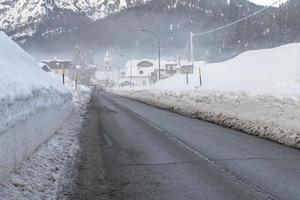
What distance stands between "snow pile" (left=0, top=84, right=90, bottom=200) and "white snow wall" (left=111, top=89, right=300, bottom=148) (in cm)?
590

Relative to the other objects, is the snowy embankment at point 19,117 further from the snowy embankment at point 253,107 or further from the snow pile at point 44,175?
the snowy embankment at point 253,107

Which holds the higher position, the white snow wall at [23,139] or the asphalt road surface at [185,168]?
the white snow wall at [23,139]

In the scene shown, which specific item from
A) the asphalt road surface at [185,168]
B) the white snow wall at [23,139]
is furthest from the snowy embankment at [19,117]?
the asphalt road surface at [185,168]

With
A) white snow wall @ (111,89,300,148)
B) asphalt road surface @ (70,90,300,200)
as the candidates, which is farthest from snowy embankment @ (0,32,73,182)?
white snow wall @ (111,89,300,148)

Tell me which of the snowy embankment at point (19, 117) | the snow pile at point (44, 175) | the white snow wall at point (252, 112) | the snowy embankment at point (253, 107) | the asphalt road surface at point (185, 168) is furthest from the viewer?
the snowy embankment at point (253, 107)

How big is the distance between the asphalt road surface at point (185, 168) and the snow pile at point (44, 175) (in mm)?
264

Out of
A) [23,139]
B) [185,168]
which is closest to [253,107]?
[185,168]

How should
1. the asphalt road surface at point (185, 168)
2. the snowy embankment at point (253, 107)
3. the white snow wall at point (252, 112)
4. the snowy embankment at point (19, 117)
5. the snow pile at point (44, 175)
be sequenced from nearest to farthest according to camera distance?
1. the snow pile at point (44, 175)
2. the snowy embankment at point (19, 117)
3. the asphalt road surface at point (185, 168)
4. the white snow wall at point (252, 112)
5. the snowy embankment at point (253, 107)

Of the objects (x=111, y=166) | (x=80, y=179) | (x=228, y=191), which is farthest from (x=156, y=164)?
(x=228, y=191)

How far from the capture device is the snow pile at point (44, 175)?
7.15 m

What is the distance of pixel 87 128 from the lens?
17109 mm

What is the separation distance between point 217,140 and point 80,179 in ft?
20.0

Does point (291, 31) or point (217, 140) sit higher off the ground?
point (291, 31)

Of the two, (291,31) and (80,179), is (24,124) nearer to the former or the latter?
(80,179)
